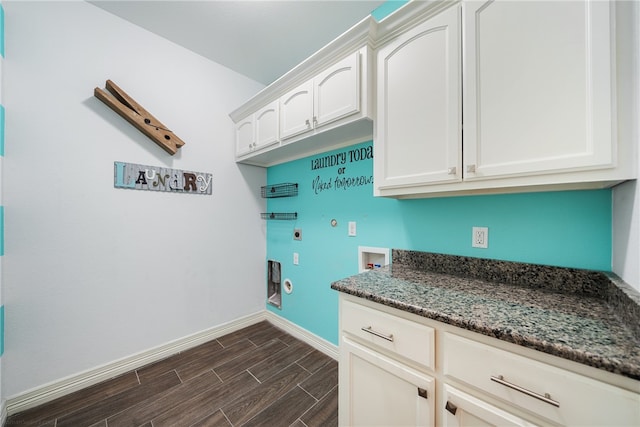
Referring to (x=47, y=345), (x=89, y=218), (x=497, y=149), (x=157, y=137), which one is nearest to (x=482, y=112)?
(x=497, y=149)

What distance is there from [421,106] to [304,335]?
215 centimetres

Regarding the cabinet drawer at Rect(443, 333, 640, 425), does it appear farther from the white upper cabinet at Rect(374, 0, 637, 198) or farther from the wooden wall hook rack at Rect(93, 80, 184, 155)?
the wooden wall hook rack at Rect(93, 80, 184, 155)

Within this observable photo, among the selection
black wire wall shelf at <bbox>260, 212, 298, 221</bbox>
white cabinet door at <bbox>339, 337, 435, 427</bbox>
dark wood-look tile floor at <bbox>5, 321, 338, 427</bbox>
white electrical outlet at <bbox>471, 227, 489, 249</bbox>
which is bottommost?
dark wood-look tile floor at <bbox>5, 321, 338, 427</bbox>

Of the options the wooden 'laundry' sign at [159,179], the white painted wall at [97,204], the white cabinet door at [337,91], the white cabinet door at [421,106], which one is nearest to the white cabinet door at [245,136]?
the white painted wall at [97,204]

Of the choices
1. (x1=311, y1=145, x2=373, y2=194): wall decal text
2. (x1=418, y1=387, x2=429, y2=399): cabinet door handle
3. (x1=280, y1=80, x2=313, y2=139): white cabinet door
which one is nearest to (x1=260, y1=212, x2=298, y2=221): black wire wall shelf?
(x1=311, y1=145, x2=373, y2=194): wall decal text

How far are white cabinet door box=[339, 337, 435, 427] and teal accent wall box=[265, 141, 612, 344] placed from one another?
30.0 inches

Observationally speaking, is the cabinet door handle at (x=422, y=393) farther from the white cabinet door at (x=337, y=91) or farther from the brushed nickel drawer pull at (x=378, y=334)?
the white cabinet door at (x=337, y=91)

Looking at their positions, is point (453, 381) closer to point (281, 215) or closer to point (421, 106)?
point (421, 106)

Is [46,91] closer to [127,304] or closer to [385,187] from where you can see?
[127,304]

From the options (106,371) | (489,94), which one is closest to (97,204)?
(106,371)

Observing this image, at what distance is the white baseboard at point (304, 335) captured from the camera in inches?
78.0

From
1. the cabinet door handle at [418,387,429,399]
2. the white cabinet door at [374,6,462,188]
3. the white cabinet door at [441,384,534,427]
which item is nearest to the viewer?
the white cabinet door at [441,384,534,427]

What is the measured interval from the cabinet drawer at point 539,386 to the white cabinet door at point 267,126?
184 cm

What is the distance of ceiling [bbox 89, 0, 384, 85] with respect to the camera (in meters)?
1.67
